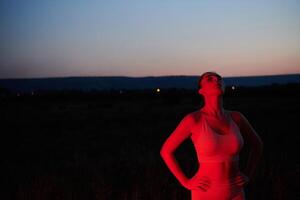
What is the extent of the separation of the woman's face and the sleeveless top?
0.24 meters

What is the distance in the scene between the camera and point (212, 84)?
3020 millimetres

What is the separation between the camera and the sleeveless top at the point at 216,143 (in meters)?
2.81

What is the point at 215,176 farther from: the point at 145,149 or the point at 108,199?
the point at 145,149

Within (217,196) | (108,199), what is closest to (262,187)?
(108,199)

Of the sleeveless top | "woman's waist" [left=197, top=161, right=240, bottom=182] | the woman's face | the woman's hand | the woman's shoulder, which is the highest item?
the woman's face

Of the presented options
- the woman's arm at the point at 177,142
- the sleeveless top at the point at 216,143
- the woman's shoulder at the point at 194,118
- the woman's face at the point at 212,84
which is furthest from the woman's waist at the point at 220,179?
the woman's face at the point at 212,84

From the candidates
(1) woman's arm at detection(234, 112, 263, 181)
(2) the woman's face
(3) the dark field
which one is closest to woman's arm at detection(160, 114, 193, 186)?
(2) the woman's face

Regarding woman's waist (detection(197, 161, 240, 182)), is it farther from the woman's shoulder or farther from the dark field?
the dark field

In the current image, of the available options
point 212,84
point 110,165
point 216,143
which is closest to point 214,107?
point 212,84

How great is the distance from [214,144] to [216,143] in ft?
0.05

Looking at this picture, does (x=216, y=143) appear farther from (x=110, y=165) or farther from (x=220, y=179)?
(x=110, y=165)

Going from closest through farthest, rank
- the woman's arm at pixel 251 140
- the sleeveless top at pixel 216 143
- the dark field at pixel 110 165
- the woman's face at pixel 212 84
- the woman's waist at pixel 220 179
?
the sleeveless top at pixel 216 143, the woman's waist at pixel 220 179, the woman's face at pixel 212 84, the woman's arm at pixel 251 140, the dark field at pixel 110 165

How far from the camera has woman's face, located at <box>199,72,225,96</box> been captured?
301cm

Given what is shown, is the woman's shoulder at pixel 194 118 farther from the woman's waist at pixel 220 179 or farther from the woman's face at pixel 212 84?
the woman's waist at pixel 220 179
